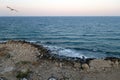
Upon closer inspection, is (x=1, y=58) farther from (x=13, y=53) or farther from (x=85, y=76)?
(x=85, y=76)

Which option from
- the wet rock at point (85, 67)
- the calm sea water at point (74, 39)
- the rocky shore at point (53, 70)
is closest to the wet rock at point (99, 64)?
the rocky shore at point (53, 70)

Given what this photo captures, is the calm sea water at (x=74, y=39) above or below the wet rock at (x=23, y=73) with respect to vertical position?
below

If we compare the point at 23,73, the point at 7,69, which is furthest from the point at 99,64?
the point at 7,69

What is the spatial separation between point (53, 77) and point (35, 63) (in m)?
3.23

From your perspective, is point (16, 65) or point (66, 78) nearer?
point (66, 78)

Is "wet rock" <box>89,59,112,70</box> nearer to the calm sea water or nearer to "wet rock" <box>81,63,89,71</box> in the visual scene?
"wet rock" <box>81,63,89,71</box>

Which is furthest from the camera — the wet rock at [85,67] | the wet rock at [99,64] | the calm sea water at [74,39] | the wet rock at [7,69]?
the calm sea water at [74,39]

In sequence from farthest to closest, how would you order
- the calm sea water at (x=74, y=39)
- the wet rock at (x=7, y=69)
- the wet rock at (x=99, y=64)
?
the calm sea water at (x=74, y=39) → the wet rock at (x=99, y=64) → the wet rock at (x=7, y=69)

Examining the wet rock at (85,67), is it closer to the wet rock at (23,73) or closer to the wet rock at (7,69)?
the wet rock at (23,73)

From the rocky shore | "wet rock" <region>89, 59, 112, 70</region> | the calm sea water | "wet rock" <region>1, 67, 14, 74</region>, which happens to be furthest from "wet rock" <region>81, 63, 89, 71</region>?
the calm sea water

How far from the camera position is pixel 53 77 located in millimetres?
14562

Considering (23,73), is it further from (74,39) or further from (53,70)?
(74,39)

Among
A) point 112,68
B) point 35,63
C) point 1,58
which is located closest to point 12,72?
point 35,63

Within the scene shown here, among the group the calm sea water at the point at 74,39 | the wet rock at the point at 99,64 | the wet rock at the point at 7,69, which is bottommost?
the calm sea water at the point at 74,39
